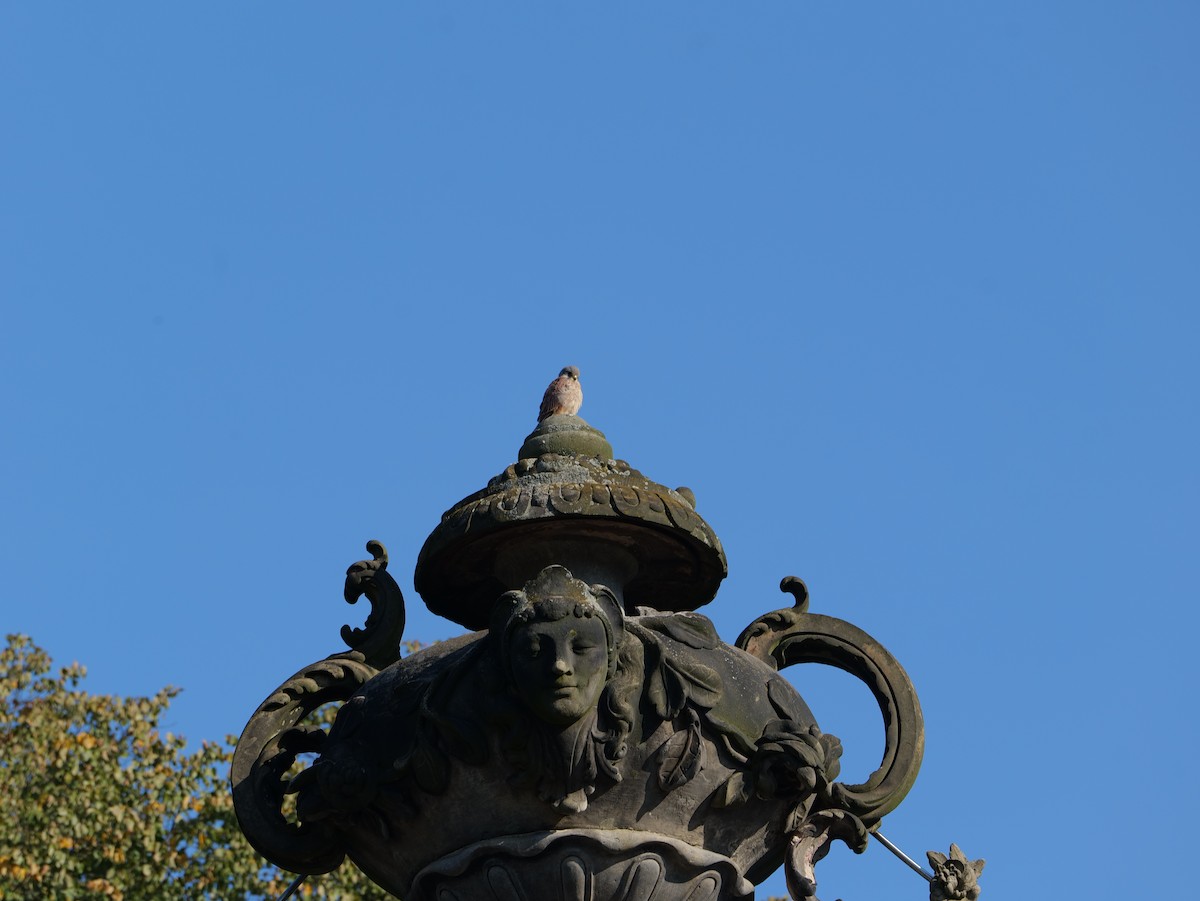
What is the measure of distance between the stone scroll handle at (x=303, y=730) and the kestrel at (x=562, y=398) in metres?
0.78

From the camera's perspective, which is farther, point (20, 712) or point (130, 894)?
point (20, 712)

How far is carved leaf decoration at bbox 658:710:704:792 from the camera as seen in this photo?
226 inches

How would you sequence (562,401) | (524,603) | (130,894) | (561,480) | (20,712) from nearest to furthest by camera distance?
1. (524,603)
2. (561,480)
3. (562,401)
4. (130,894)
5. (20,712)

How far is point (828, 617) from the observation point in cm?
672

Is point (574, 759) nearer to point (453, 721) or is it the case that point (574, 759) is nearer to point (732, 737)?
point (453, 721)

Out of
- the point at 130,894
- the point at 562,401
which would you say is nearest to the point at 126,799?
the point at 130,894

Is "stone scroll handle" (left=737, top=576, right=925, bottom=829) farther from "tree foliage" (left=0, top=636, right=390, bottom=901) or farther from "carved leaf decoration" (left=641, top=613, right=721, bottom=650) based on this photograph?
"tree foliage" (left=0, top=636, right=390, bottom=901)

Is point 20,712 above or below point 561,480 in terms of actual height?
above

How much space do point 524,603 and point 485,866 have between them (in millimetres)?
800

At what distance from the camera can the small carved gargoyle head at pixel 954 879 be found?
6324 mm

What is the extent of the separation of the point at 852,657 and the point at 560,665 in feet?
5.04

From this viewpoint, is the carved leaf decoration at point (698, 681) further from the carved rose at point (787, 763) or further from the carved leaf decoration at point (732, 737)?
the carved rose at point (787, 763)

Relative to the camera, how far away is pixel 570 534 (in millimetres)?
6387

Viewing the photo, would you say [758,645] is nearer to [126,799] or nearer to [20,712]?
[126,799]
